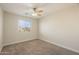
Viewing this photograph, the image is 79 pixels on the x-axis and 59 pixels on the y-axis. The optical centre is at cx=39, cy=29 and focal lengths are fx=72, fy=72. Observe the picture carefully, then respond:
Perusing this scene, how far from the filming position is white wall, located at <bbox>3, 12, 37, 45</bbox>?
45.7 inches

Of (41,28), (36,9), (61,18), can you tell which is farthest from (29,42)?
(61,18)

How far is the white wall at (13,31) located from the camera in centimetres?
116

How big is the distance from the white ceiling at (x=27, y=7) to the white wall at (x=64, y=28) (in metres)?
0.10

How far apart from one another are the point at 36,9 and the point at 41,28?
370mm

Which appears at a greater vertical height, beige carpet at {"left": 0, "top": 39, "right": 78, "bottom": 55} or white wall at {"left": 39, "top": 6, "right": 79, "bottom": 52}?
white wall at {"left": 39, "top": 6, "right": 79, "bottom": 52}

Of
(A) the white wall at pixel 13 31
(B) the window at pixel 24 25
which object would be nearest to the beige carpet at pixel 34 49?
(A) the white wall at pixel 13 31

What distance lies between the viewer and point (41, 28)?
1.36m

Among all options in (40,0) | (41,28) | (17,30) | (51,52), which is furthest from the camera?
(41,28)

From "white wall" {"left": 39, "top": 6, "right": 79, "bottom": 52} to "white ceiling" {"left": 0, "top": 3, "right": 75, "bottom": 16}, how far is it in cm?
10

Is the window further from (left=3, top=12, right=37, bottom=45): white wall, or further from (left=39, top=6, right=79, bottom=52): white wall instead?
(left=39, top=6, right=79, bottom=52): white wall

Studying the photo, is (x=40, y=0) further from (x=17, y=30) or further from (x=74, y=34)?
(x=74, y=34)

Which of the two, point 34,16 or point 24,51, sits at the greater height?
point 34,16

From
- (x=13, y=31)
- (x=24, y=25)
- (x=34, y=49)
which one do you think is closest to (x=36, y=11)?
(x=24, y=25)

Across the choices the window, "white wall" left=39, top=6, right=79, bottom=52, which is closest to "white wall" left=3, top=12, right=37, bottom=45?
the window
